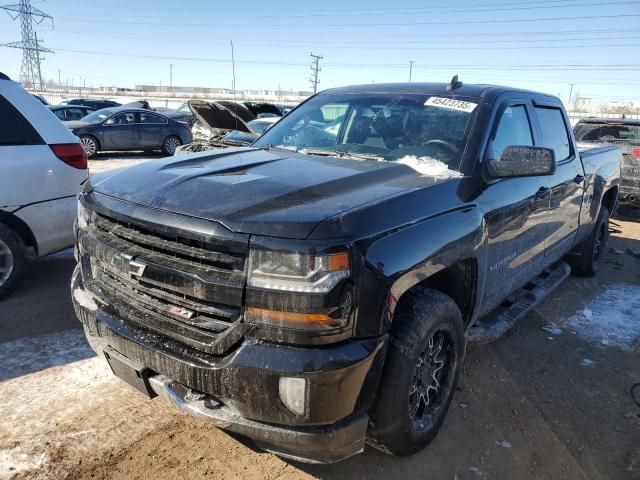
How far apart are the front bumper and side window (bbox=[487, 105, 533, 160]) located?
172 cm

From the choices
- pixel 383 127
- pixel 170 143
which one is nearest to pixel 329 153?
pixel 383 127

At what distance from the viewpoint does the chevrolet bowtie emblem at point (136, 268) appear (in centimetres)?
230

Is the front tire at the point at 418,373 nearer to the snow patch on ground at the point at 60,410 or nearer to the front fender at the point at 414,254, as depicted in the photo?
the front fender at the point at 414,254

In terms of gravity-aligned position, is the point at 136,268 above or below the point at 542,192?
below

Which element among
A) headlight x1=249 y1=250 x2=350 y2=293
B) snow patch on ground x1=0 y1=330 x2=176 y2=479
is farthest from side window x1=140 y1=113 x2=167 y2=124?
headlight x1=249 y1=250 x2=350 y2=293

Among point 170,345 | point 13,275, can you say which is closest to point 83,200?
point 170,345

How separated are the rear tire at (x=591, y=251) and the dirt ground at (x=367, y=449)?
1.46m

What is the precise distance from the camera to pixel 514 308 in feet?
13.1

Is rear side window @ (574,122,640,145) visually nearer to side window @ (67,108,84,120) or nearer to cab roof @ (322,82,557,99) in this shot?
cab roof @ (322,82,557,99)

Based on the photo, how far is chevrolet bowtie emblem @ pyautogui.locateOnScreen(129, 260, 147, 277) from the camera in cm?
230

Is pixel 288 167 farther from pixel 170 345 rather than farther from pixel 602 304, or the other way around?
Result: pixel 602 304

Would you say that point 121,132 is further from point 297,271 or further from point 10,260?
point 297,271

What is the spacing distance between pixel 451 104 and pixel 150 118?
14488 millimetres

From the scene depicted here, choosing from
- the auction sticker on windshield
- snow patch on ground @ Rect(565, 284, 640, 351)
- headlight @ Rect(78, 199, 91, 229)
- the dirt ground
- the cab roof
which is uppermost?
the cab roof
